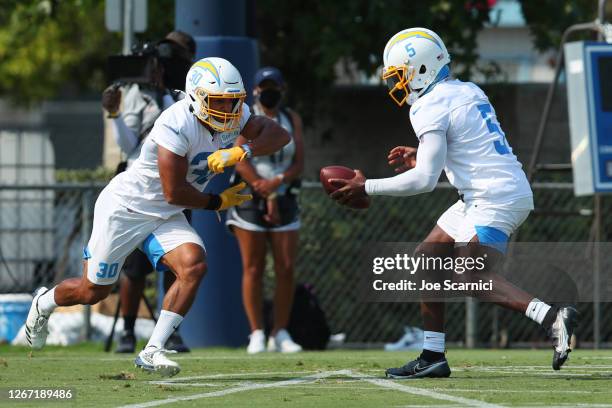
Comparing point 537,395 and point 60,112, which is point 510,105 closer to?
point 537,395

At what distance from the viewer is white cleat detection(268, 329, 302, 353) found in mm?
11898

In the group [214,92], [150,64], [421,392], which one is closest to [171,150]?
[214,92]

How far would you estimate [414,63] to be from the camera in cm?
869

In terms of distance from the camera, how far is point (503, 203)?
861 centimetres

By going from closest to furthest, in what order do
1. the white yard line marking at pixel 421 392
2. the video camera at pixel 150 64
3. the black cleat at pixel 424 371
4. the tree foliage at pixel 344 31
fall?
1. the white yard line marking at pixel 421 392
2. the black cleat at pixel 424 371
3. the video camera at pixel 150 64
4. the tree foliage at pixel 344 31

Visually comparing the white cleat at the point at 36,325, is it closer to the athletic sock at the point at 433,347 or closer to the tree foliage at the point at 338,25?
the athletic sock at the point at 433,347

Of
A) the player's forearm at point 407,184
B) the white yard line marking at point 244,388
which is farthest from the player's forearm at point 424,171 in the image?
the white yard line marking at point 244,388

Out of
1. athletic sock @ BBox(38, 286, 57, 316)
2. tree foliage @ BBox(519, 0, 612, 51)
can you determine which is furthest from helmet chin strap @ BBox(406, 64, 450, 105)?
tree foliage @ BBox(519, 0, 612, 51)

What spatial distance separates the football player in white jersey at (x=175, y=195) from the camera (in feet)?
28.5

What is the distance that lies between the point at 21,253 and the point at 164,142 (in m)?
6.73

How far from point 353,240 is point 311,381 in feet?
20.2

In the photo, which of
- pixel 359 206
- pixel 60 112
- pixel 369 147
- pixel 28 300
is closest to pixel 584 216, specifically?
pixel 369 147

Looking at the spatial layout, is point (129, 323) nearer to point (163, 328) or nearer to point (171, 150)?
point (163, 328)

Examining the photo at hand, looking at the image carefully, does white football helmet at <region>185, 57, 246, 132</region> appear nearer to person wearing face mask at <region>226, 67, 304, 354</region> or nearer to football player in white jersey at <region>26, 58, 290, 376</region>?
football player in white jersey at <region>26, 58, 290, 376</region>
